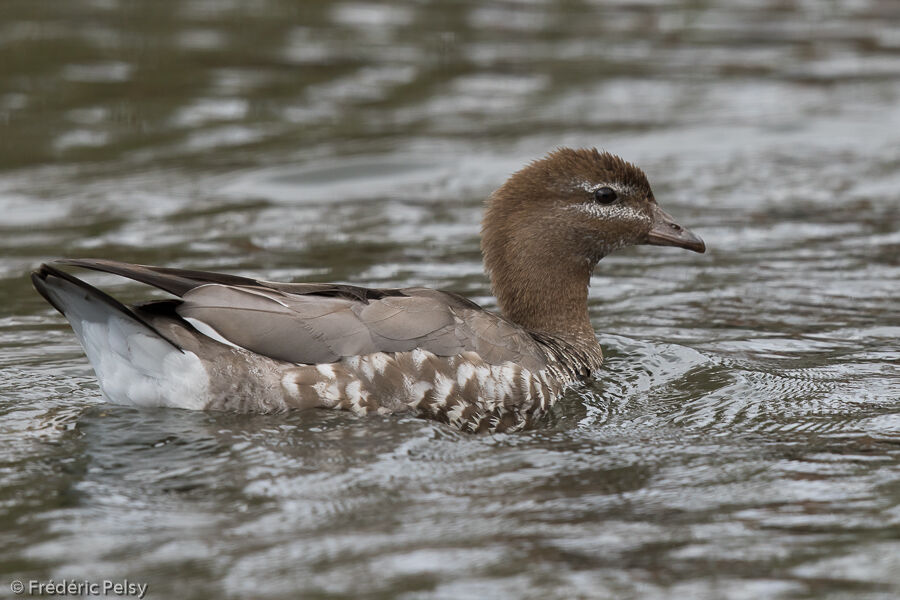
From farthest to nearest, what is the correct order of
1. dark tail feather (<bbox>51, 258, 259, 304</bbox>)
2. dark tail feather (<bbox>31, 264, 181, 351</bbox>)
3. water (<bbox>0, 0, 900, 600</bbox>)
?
dark tail feather (<bbox>31, 264, 181, 351</bbox>), dark tail feather (<bbox>51, 258, 259, 304</bbox>), water (<bbox>0, 0, 900, 600</bbox>)

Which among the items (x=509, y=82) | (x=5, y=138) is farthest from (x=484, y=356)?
(x=509, y=82)

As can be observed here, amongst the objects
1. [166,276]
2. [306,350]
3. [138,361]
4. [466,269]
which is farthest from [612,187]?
[138,361]

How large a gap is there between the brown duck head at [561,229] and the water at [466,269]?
56cm

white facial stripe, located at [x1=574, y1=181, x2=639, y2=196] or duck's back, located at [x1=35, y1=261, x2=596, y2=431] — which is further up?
white facial stripe, located at [x1=574, y1=181, x2=639, y2=196]

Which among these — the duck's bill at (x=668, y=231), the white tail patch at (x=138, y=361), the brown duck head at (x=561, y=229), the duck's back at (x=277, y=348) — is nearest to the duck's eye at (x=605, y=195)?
the brown duck head at (x=561, y=229)

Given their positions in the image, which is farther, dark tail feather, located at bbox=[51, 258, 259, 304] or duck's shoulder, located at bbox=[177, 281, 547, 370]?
duck's shoulder, located at bbox=[177, 281, 547, 370]

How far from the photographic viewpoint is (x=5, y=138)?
46.4 feet

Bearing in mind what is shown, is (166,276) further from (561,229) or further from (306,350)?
(561,229)

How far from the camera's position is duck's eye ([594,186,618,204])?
8.40 metres

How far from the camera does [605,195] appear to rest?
8.41 metres

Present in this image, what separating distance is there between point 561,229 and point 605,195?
1.10 feet

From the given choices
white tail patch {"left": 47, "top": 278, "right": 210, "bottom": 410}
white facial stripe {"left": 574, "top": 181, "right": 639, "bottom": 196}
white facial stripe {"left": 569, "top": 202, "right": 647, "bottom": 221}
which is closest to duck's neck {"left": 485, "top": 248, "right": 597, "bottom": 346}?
white facial stripe {"left": 569, "top": 202, "right": 647, "bottom": 221}

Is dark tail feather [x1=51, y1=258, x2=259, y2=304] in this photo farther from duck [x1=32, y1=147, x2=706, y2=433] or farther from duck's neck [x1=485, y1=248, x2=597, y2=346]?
duck's neck [x1=485, y1=248, x2=597, y2=346]

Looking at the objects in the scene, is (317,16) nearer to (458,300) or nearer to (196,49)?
(196,49)
